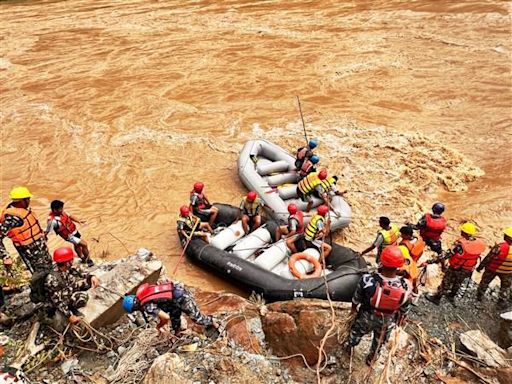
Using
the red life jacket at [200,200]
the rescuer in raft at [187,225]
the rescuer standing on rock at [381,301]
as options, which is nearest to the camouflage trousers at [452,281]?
the rescuer standing on rock at [381,301]

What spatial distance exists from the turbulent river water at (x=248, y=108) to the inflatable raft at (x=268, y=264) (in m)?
0.51

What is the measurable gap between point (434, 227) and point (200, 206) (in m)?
3.74

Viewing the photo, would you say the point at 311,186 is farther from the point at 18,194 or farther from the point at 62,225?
the point at 18,194

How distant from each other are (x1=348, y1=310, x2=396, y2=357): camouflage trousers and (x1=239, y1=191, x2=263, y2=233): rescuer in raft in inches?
136

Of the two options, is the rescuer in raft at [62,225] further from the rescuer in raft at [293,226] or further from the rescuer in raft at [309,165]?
the rescuer in raft at [309,165]

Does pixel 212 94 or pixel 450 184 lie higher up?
pixel 212 94

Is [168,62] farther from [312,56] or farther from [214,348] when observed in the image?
[214,348]

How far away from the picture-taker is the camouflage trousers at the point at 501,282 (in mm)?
5648

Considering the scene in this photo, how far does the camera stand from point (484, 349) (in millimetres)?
4156

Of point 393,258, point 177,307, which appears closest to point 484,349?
point 393,258

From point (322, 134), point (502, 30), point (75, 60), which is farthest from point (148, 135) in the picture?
point (502, 30)

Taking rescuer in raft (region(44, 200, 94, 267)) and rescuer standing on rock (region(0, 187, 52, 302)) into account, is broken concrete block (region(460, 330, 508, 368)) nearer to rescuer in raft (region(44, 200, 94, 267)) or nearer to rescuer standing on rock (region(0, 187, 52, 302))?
rescuer standing on rock (region(0, 187, 52, 302))

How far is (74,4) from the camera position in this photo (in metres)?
23.9

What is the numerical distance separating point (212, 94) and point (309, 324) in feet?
34.7
